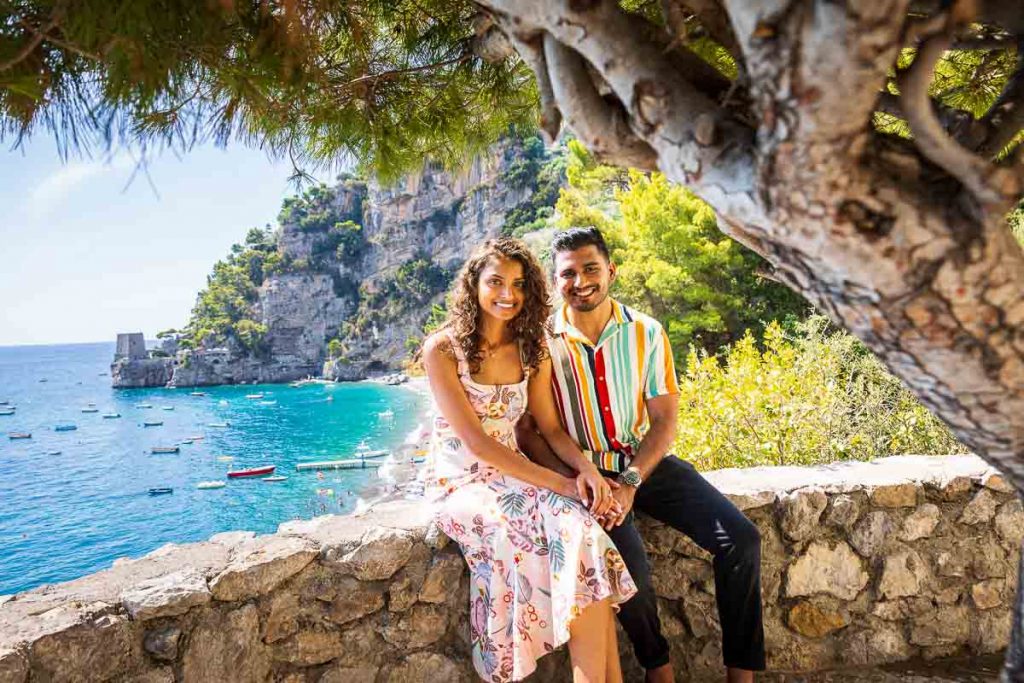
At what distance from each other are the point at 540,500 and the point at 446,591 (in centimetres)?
43

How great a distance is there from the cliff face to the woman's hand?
180ft

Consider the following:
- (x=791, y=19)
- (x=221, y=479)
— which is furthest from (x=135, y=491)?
(x=791, y=19)

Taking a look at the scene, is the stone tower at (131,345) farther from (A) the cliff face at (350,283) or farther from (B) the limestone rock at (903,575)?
(B) the limestone rock at (903,575)

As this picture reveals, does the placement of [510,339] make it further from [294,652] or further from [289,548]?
[294,652]

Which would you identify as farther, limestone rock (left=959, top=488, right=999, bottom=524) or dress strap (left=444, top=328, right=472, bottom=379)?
limestone rock (left=959, top=488, right=999, bottom=524)

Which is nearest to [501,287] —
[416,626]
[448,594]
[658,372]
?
[658,372]

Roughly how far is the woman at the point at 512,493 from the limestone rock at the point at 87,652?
2.82 ft

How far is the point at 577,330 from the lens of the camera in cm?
227

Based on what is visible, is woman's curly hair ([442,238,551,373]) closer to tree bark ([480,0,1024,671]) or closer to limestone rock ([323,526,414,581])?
limestone rock ([323,526,414,581])

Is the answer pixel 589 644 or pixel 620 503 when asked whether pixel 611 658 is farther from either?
pixel 620 503

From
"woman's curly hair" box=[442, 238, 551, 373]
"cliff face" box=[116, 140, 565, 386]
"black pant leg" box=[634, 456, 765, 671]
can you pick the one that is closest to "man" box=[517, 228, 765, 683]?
"black pant leg" box=[634, 456, 765, 671]

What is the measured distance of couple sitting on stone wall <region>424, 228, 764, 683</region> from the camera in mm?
1753

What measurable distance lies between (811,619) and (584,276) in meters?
1.49

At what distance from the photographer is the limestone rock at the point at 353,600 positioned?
1.92 m
